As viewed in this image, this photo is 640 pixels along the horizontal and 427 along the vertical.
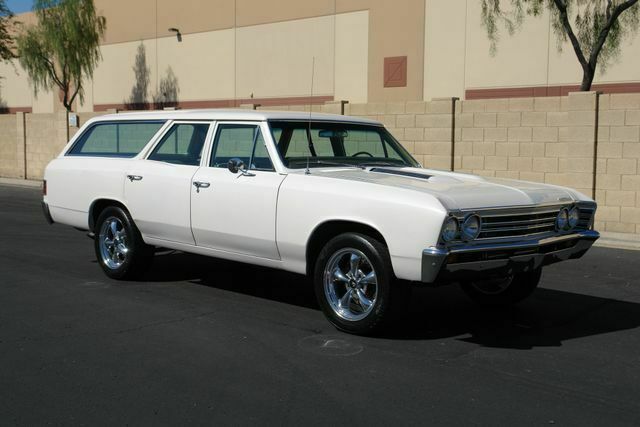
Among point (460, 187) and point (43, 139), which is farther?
point (43, 139)

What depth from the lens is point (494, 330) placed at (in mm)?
6020

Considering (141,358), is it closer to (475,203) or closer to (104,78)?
(475,203)

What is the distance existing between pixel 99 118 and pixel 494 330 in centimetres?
504

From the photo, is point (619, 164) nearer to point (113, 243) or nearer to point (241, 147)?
point (241, 147)

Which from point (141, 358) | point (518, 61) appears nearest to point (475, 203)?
point (141, 358)

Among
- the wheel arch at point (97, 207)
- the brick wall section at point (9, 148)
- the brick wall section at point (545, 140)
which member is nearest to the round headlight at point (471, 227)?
the wheel arch at point (97, 207)

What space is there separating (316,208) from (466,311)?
6.02 feet

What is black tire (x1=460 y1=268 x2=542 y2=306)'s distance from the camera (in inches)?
262

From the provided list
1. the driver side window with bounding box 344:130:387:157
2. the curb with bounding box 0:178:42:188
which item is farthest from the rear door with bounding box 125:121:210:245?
the curb with bounding box 0:178:42:188

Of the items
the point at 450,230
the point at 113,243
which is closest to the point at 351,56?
the point at 113,243

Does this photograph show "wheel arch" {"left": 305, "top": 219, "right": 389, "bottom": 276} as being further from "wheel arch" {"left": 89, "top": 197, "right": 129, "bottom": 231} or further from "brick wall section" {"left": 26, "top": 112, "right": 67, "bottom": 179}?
"brick wall section" {"left": 26, "top": 112, "right": 67, "bottom": 179}

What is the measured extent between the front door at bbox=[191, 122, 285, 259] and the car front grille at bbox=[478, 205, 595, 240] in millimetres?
1778

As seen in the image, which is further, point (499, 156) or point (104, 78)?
point (104, 78)

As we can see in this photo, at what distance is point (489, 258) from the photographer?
536cm
